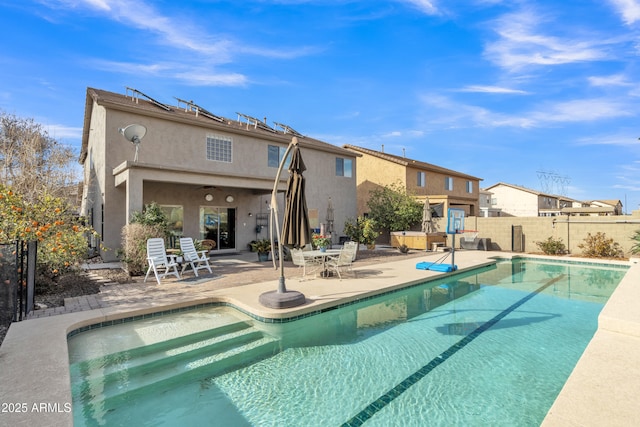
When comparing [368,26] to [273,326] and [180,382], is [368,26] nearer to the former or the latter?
[273,326]

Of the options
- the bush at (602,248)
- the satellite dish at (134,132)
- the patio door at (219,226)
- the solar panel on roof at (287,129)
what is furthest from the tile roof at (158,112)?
→ the bush at (602,248)

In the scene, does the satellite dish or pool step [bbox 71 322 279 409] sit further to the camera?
the satellite dish

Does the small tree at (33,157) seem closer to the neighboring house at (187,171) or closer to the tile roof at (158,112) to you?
the tile roof at (158,112)

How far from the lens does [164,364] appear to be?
462 cm

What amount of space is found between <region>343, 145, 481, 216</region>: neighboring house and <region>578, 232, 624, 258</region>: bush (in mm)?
7961

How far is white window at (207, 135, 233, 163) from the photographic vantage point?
15.1 meters

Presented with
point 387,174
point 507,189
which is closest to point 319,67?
point 387,174

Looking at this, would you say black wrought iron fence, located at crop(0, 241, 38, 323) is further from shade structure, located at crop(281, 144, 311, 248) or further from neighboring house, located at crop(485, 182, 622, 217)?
neighboring house, located at crop(485, 182, 622, 217)

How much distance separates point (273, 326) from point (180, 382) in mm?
2084

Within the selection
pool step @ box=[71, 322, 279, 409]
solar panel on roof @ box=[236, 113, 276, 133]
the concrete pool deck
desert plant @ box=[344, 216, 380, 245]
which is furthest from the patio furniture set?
solar panel on roof @ box=[236, 113, 276, 133]

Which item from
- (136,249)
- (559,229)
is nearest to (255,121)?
(136,249)

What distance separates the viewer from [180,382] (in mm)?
4172

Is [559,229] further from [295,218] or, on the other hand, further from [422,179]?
[295,218]

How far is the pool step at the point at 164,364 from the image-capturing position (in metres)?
3.95
